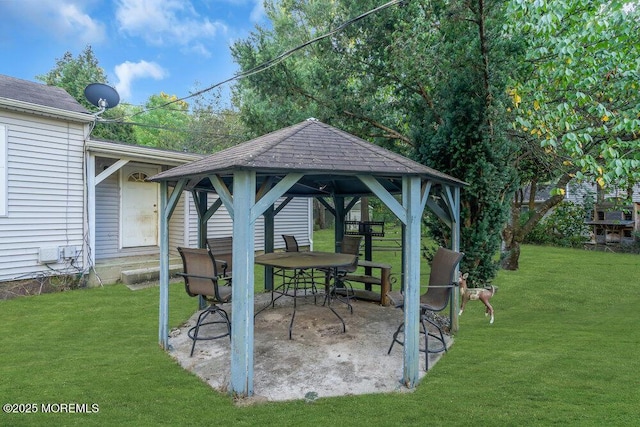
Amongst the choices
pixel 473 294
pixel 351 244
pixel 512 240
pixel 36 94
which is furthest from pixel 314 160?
pixel 512 240

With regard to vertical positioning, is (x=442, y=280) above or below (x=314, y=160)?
below

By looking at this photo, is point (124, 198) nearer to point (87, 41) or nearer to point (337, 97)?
point (337, 97)

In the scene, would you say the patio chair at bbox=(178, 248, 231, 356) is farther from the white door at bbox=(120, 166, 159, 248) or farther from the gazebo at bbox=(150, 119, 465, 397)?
the white door at bbox=(120, 166, 159, 248)

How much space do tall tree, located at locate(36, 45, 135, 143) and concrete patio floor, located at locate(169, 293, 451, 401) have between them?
15.9 m

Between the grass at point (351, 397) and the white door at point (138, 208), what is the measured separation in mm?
2678

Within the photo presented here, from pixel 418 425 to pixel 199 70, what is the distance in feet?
83.5

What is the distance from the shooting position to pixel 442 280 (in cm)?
392

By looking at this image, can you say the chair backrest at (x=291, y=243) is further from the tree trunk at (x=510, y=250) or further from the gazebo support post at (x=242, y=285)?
the tree trunk at (x=510, y=250)

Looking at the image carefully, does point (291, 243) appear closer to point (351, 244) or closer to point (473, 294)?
point (351, 244)

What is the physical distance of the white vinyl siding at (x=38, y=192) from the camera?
6438 mm

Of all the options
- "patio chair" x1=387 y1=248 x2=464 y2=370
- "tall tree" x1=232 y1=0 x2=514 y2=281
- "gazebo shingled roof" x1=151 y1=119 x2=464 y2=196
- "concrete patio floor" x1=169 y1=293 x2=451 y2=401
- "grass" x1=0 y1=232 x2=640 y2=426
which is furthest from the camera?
"tall tree" x1=232 y1=0 x2=514 y2=281

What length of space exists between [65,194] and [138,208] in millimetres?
1898

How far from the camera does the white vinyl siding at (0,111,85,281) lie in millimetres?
6438

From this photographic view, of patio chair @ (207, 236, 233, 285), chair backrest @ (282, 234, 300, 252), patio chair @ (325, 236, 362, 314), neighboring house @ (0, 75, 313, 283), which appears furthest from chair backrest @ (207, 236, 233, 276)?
neighboring house @ (0, 75, 313, 283)
